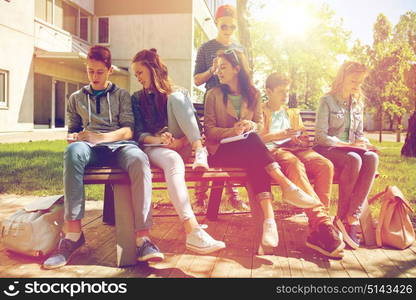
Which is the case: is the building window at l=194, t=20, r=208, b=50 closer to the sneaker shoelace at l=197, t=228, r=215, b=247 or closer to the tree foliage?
the tree foliage

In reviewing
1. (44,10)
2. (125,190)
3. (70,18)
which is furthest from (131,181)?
(70,18)

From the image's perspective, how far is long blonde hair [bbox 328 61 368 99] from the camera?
3.98 m

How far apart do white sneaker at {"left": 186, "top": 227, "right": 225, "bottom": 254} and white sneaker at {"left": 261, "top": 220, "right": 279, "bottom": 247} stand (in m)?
0.40

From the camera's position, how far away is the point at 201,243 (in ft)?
9.73

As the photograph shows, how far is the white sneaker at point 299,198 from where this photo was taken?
3.27 m

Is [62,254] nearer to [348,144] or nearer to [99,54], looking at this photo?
[99,54]

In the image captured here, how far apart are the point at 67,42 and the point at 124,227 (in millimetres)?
19128

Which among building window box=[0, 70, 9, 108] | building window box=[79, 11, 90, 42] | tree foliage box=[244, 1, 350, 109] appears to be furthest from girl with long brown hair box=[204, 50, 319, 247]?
tree foliage box=[244, 1, 350, 109]

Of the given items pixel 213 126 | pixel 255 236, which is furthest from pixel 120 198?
pixel 255 236

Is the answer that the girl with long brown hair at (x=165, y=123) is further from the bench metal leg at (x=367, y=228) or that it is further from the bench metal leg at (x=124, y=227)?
the bench metal leg at (x=367, y=228)

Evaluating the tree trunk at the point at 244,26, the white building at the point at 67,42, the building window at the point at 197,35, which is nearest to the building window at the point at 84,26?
the white building at the point at 67,42

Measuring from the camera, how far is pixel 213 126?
381cm

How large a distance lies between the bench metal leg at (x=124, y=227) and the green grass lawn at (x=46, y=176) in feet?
7.30

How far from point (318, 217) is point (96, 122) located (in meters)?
2.01
